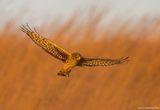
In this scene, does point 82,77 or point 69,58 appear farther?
point 82,77

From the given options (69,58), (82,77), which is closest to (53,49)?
(69,58)

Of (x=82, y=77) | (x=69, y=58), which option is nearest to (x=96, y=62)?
(x=69, y=58)

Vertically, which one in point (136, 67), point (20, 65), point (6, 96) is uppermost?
point (136, 67)

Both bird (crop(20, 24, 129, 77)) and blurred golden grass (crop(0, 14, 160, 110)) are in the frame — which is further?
blurred golden grass (crop(0, 14, 160, 110))

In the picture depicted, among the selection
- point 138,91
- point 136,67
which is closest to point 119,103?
point 138,91

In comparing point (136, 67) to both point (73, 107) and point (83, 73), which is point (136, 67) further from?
point (73, 107)

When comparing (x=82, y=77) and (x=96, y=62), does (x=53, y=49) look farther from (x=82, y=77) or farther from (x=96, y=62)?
(x=82, y=77)

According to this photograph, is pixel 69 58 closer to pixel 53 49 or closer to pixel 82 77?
pixel 53 49

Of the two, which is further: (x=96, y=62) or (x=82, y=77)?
(x=82, y=77)

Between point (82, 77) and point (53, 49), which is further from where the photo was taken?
point (82, 77)

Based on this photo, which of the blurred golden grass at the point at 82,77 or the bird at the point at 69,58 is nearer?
the bird at the point at 69,58

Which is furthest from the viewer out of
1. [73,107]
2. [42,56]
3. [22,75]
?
[42,56]
